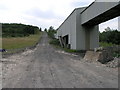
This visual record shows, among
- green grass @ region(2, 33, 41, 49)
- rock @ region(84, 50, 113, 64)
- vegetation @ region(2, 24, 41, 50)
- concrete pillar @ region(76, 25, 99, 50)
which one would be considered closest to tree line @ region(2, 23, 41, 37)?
vegetation @ region(2, 24, 41, 50)

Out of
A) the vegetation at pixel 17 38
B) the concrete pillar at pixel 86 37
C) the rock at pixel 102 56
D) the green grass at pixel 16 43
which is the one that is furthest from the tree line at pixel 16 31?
the rock at pixel 102 56

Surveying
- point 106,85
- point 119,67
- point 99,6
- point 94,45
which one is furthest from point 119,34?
point 106,85

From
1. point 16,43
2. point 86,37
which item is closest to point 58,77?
point 86,37

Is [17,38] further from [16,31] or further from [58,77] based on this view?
[58,77]

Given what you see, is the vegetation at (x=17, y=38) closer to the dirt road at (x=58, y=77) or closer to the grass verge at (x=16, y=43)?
the grass verge at (x=16, y=43)

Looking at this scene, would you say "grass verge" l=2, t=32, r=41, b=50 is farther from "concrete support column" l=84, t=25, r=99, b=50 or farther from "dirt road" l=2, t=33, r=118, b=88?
"dirt road" l=2, t=33, r=118, b=88

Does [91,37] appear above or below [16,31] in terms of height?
below

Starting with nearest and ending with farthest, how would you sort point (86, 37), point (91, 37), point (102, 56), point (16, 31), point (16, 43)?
point (102, 56) → point (86, 37) → point (91, 37) → point (16, 43) → point (16, 31)

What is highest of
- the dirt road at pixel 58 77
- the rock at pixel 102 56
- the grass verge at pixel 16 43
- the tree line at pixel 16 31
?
the tree line at pixel 16 31

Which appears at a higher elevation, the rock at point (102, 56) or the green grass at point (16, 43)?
the green grass at point (16, 43)

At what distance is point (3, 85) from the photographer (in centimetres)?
580

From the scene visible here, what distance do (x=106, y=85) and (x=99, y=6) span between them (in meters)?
10.4

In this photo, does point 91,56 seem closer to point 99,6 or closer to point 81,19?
point 99,6

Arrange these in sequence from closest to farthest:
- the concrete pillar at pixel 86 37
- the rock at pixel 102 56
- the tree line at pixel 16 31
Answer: the rock at pixel 102 56 < the concrete pillar at pixel 86 37 < the tree line at pixel 16 31
